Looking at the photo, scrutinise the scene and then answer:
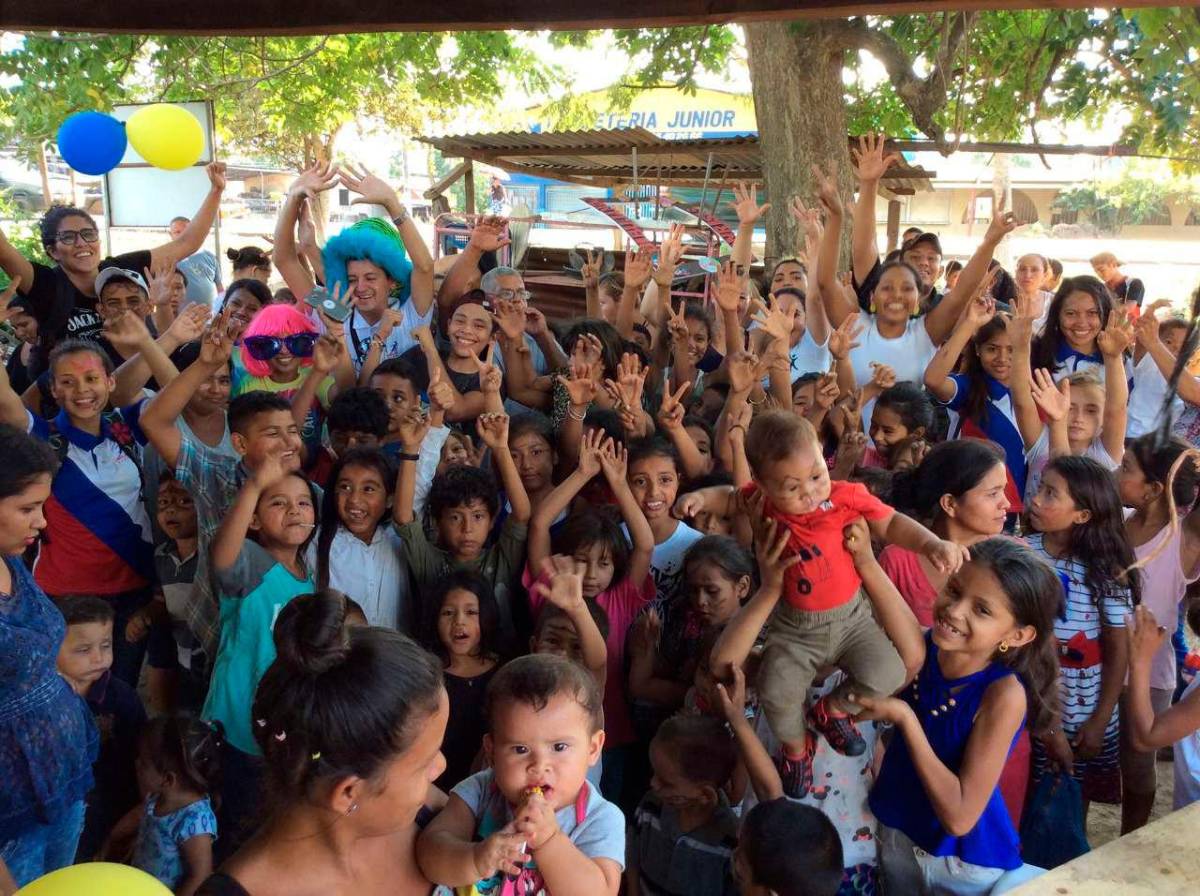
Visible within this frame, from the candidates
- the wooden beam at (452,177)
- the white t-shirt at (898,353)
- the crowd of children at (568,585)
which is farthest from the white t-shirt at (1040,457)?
the wooden beam at (452,177)

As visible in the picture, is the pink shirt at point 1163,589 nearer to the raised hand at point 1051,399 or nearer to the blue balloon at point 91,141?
the raised hand at point 1051,399

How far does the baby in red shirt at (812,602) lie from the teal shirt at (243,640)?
1.22 m

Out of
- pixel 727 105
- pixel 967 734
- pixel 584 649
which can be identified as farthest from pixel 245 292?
pixel 727 105

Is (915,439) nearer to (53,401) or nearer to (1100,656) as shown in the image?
(1100,656)

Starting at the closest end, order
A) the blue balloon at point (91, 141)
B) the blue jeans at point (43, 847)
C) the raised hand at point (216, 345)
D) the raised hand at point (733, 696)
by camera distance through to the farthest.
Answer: the blue jeans at point (43, 847), the raised hand at point (733, 696), the raised hand at point (216, 345), the blue balloon at point (91, 141)

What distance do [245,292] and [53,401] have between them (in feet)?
4.21

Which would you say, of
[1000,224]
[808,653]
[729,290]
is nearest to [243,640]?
[808,653]

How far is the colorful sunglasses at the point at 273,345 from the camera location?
11.8 feet

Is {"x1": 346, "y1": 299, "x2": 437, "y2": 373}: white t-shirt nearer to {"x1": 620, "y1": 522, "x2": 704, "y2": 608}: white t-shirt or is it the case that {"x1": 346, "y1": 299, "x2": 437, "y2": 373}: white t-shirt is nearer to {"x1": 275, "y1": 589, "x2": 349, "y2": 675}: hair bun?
{"x1": 620, "y1": 522, "x2": 704, "y2": 608}: white t-shirt

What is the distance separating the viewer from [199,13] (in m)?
1.57

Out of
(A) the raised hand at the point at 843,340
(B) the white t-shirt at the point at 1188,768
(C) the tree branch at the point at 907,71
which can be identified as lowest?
(B) the white t-shirt at the point at 1188,768

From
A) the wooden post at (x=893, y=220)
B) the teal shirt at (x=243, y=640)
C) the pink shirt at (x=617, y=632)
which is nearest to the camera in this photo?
the teal shirt at (x=243, y=640)

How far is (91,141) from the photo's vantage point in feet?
15.6

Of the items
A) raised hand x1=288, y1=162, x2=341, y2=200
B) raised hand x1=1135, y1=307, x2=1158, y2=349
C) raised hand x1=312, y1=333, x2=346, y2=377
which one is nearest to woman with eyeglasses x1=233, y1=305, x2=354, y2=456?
raised hand x1=312, y1=333, x2=346, y2=377
